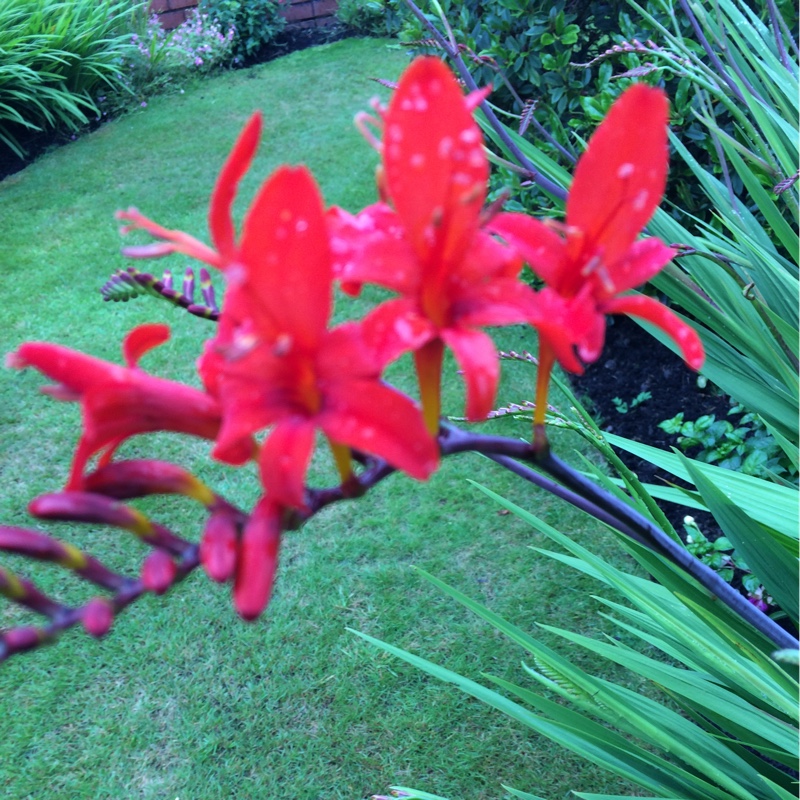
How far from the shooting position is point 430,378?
54 cm

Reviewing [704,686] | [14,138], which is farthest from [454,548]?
[14,138]

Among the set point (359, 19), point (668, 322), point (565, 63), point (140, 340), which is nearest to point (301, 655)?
point (140, 340)

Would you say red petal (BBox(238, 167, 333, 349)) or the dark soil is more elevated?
red petal (BBox(238, 167, 333, 349))

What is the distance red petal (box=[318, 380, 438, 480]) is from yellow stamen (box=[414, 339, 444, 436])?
0.09 metres

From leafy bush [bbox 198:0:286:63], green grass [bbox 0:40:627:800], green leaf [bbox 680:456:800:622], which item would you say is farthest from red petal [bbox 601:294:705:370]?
leafy bush [bbox 198:0:286:63]

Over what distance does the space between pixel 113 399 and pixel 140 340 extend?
101 millimetres

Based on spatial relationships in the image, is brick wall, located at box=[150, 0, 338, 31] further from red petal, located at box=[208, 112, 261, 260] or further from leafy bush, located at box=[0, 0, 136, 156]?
red petal, located at box=[208, 112, 261, 260]

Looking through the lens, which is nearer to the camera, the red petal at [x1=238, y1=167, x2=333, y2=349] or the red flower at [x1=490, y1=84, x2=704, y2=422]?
the red petal at [x1=238, y1=167, x2=333, y2=349]

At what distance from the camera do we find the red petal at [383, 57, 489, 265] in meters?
0.47

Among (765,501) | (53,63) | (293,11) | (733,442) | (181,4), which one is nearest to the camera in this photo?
(765,501)

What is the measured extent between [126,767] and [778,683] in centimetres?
184

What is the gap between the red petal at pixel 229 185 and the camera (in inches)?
18.2

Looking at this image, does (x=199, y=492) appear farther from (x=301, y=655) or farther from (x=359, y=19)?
(x=359, y=19)

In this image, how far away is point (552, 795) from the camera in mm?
1969
